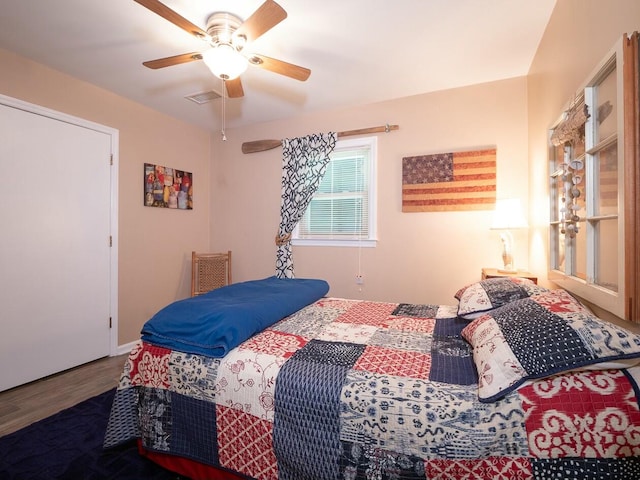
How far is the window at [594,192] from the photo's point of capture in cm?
123

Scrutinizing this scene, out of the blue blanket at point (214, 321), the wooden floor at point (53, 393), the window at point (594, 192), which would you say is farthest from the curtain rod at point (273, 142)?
the wooden floor at point (53, 393)

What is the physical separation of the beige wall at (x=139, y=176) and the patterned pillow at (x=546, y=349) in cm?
328

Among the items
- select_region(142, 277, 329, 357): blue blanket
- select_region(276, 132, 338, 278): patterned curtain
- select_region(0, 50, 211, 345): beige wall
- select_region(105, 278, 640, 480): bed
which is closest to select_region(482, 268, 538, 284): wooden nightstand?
select_region(105, 278, 640, 480): bed

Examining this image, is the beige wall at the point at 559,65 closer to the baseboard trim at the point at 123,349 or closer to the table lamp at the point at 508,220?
the table lamp at the point at 508,220

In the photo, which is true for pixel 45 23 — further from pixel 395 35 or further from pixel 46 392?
pixel 46 392

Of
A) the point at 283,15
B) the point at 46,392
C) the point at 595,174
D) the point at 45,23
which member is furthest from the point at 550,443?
the point at 45,23

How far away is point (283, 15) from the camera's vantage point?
161 centimetres

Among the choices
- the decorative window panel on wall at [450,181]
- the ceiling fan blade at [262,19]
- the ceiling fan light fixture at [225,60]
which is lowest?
the decorative window panel on wall at [450,181]

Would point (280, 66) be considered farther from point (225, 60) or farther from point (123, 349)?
point (123, 349)

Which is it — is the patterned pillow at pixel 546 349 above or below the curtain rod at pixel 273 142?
below

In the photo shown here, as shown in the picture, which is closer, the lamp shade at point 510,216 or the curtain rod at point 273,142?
the lamp shade at point 510,216

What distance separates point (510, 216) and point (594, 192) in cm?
105

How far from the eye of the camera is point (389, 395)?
1.08m

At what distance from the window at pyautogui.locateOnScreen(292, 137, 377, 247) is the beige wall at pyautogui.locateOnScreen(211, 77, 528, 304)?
0.32ft
